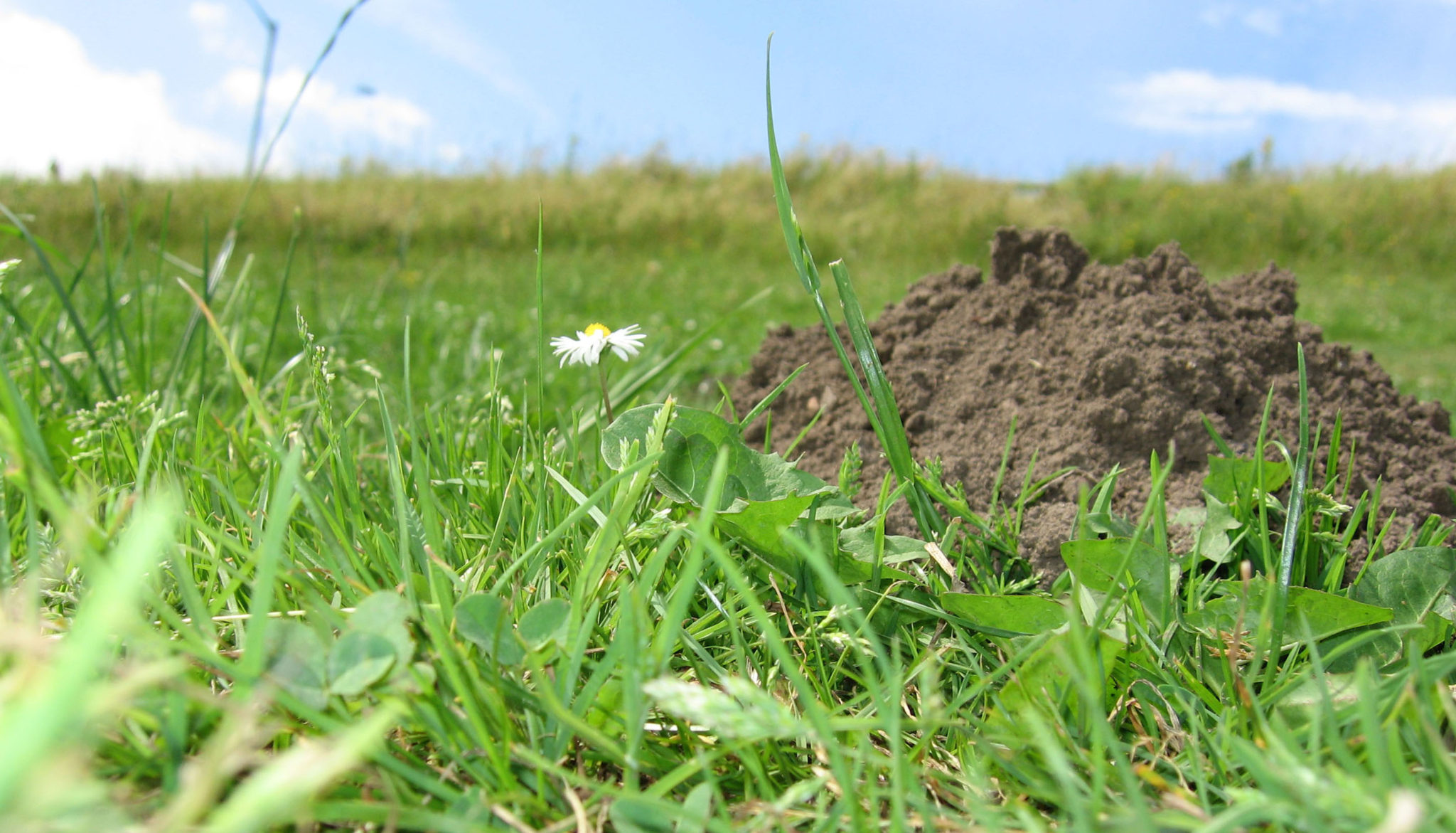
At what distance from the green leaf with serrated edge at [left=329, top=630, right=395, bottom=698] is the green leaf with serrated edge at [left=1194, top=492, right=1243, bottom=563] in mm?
1090

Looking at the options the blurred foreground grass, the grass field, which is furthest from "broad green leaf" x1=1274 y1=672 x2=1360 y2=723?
the blurred foreground grass

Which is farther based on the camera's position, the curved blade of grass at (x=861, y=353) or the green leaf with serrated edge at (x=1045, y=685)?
the curved blade of grass at (x=861, y=353)

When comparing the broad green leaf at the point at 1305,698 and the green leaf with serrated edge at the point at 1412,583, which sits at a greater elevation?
the green leaf with serrated edge at the point at 1412,583

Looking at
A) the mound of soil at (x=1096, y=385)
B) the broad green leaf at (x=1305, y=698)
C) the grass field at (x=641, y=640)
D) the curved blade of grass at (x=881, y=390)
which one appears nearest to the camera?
the grass field at (x=641, y=640)

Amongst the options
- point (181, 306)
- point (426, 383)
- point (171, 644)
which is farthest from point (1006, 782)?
point (181, 306)

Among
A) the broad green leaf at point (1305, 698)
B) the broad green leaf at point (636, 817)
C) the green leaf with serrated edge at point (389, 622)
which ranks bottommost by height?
the broad green leaf at point (1305, 698)

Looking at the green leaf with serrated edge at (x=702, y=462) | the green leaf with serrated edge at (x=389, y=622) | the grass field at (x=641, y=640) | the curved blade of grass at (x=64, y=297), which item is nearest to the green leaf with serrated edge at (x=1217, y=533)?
the grass field at (x=641, y=640)

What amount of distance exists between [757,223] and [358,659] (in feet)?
33.2

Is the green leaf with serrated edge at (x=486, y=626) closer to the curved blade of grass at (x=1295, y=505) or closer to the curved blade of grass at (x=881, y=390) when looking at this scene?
the curved blade of grass at (x=881, y=390)

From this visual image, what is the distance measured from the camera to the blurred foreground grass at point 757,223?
869 centimetres

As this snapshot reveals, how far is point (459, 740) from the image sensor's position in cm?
83

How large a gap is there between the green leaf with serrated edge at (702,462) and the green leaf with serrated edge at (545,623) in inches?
11.8

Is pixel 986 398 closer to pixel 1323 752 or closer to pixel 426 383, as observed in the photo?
pixel 1323 752

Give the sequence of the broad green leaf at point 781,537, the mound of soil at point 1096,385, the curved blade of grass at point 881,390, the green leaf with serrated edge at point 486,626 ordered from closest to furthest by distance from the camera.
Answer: the green leaf with serrated edge at point 486,626
the broad green leaf at point 781,537
the curved blade of grass at point 881,390
the mound of soil at point 1096,385
